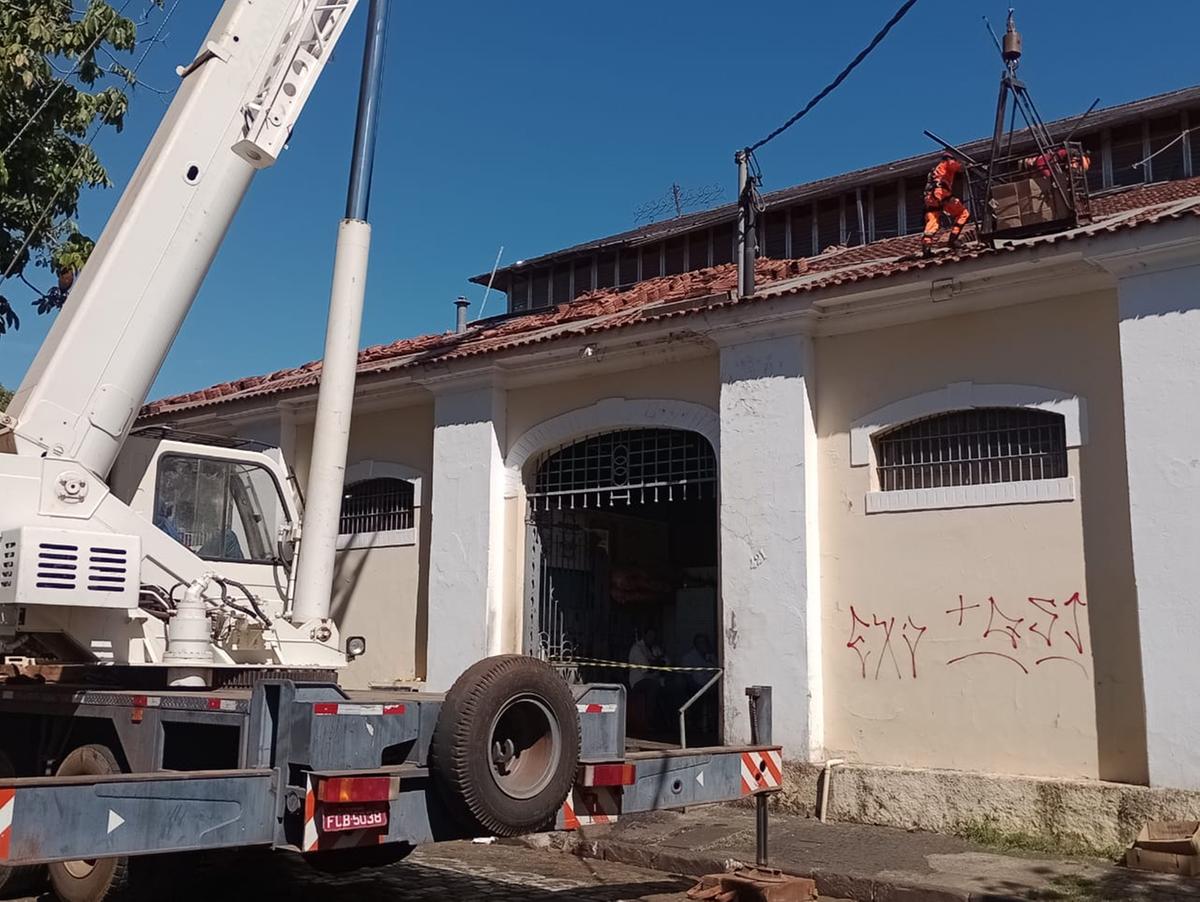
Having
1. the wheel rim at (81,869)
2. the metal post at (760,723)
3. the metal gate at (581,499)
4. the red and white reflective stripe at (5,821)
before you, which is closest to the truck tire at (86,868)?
the wheel rim at (81,869)

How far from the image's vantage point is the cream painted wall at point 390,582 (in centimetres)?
1366

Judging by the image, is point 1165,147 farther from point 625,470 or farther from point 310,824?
point 310,824

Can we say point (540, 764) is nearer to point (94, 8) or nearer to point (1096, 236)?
point (1096, 236)

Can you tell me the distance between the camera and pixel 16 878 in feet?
23.4

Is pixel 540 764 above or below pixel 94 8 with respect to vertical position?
below

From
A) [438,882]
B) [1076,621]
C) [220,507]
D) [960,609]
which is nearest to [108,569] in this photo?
[220,507]

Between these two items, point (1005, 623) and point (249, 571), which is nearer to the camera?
point (249, 571)

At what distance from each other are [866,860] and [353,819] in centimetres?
474

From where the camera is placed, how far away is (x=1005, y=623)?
9461mm

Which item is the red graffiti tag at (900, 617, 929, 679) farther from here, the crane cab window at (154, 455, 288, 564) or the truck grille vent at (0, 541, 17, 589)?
the truck grille vent at (0, 541, 17, 589)

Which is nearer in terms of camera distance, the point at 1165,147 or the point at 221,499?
the point at 221,499

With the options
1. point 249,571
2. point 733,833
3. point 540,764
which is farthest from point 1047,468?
point 249,571

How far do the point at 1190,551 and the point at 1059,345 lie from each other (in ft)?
6.46

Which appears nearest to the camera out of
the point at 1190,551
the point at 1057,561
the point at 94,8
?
the point at 1190,551
